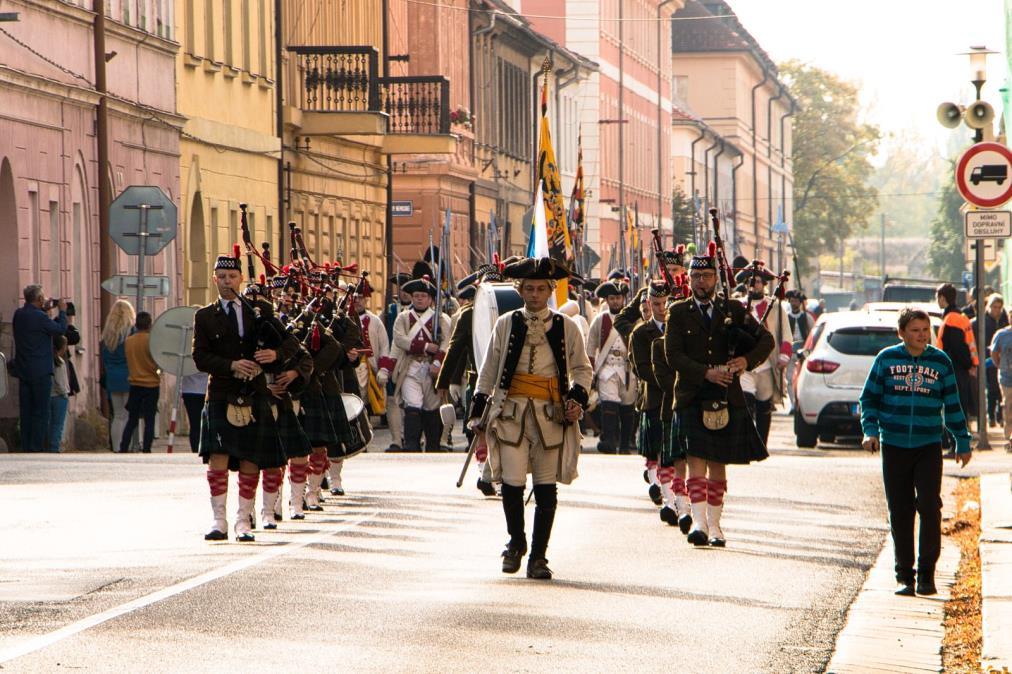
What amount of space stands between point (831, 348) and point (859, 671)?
18233 millimetres

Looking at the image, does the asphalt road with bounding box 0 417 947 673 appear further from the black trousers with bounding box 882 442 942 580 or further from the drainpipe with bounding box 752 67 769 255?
the drainpipe with bounding box 752 67 769 255

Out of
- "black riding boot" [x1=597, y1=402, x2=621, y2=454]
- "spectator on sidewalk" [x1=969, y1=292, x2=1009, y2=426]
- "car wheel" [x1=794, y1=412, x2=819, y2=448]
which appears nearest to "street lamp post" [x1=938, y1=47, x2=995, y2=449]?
"car wheel" [x1=794, y1=412, x2=819, y2=448]

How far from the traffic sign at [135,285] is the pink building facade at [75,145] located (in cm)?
158

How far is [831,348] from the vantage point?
28125mm

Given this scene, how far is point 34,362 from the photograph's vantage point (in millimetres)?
25219

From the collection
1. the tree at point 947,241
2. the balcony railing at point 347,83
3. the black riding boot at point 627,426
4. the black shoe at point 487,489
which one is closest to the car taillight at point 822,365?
the black riding boot at point 627,426

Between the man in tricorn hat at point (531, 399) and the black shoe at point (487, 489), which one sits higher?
the man in tricorn hat at point (531, 399)

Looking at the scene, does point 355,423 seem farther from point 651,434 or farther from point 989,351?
point 989,351

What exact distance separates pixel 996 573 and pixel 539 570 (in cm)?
239

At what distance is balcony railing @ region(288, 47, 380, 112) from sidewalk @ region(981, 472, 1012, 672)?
22.9 m

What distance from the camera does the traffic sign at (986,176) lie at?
2148 centimetres

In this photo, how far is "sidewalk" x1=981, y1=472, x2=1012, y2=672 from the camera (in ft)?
34.5

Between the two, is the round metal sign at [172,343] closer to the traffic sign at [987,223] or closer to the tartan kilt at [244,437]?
the traffic sign at [987,223]

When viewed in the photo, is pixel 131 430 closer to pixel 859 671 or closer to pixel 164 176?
pixel 164 176
